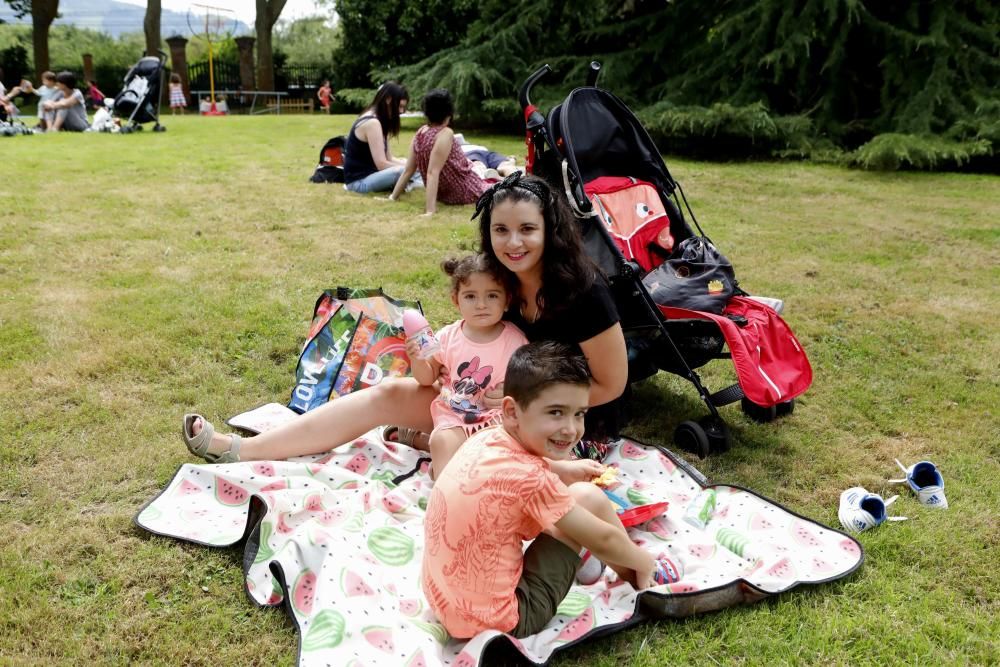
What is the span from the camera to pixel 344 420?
3.12 meters

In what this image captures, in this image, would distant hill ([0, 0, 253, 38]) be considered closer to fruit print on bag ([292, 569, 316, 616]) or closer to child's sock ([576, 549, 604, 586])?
fruit print on bag ([292, 569, 316, 616])

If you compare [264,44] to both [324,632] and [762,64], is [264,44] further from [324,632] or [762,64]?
[324,632]

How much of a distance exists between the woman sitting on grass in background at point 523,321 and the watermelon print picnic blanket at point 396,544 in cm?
12

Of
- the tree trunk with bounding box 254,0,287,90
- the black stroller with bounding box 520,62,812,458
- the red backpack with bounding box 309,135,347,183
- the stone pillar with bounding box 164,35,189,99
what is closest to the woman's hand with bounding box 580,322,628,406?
the black stroller with bounding box 520,62,812,458

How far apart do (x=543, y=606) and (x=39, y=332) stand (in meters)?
3.42

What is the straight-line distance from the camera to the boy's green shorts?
221 cm

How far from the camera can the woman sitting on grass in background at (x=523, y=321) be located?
2756mm

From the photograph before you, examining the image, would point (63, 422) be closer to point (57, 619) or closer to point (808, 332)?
point (57, 619)

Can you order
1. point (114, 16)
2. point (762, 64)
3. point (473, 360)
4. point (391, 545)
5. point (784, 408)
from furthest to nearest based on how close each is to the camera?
point (114, 16) → point (762, 64) → point (784, 408) → point (473, 360) → point (391, 545)

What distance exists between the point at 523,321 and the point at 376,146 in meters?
5.39

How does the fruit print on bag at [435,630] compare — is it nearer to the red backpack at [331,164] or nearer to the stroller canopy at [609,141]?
the stroller canopy at [609,141]

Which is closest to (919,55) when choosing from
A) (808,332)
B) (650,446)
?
(808,332)

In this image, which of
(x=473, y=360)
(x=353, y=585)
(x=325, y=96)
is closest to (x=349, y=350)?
(x=473, y=360)

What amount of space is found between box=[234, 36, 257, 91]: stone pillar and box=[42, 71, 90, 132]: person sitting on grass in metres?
12.6
